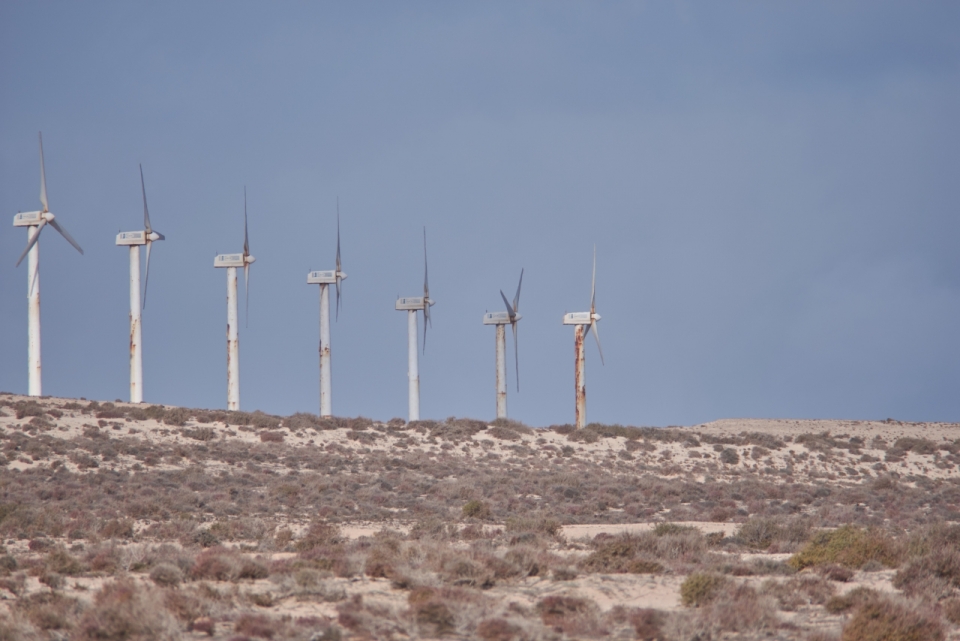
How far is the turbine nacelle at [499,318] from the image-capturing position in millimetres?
76500

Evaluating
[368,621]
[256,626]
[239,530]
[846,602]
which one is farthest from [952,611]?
[239,530]

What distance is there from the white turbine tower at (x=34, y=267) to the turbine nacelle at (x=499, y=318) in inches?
1202

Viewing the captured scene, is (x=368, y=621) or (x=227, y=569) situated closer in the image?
(x=368, y=621)

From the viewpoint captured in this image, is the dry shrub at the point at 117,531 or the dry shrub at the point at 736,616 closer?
the dry shrub at the point at 736,616

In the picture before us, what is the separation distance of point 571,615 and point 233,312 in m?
61.1

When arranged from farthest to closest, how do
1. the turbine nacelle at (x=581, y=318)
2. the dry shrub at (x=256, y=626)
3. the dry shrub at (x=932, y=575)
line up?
the turbine nacelle at (x=581, y=318) → the dry shrub at (x=932, y=575) → the dry shrub at (x=256, y=626)

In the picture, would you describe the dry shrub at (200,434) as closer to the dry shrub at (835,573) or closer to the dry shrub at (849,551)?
the dry shrub at (849,551)

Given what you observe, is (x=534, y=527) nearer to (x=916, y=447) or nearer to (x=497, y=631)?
(x=497, y=631)

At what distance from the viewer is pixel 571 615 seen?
50.6ft

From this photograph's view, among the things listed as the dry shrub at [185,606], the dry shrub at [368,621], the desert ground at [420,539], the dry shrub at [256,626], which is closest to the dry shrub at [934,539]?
the desert ground at [420,539]

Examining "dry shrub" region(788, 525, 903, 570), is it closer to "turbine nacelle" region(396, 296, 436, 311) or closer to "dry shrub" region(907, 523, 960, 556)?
"dry shrub" region(907, 523, 960, 556)

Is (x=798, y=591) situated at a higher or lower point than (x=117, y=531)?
higher

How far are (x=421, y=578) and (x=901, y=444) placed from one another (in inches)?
2375

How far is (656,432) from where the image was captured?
223 feet
